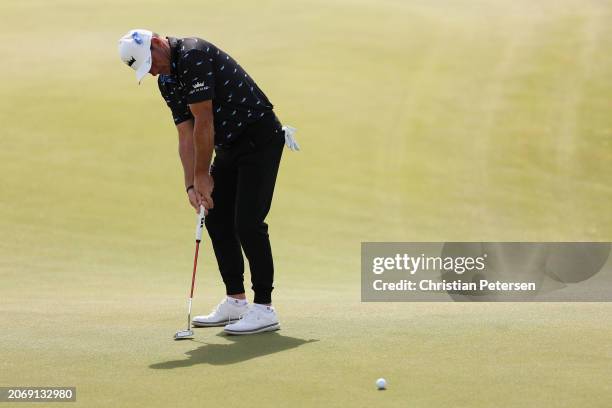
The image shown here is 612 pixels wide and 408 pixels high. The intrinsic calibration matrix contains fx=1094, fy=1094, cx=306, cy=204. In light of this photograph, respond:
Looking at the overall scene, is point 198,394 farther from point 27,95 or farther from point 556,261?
point 27,95

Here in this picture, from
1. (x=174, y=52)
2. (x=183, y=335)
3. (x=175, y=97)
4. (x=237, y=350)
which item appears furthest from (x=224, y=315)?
(x=174, y=52)

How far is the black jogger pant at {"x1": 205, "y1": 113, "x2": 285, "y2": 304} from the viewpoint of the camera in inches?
234

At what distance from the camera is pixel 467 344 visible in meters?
5.64

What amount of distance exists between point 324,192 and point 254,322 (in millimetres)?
6861

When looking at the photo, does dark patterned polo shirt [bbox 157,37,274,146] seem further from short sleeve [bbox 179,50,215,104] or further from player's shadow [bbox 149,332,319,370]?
player's shadow [bbox 149,332,319,370]

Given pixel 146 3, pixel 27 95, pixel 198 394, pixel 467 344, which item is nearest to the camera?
pixel 198 394

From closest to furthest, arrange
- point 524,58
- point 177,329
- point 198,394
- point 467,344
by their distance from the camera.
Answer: point 198,394
point 467,344
point 177,329
point 524,58

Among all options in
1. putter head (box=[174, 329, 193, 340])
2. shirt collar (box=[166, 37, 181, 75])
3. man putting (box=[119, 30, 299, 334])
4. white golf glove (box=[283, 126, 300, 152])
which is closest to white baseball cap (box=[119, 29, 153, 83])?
man putting (box=[119, 30, 299, 334])

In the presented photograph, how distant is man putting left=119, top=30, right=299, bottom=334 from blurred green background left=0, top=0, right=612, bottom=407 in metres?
0.45

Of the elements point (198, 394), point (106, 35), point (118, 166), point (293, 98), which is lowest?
point (198, 394)

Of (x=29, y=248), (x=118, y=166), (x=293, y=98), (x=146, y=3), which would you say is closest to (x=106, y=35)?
(x=146, y=3)

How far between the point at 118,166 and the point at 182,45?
770cm

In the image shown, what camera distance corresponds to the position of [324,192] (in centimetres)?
1284

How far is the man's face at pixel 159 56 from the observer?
18.5 feet
